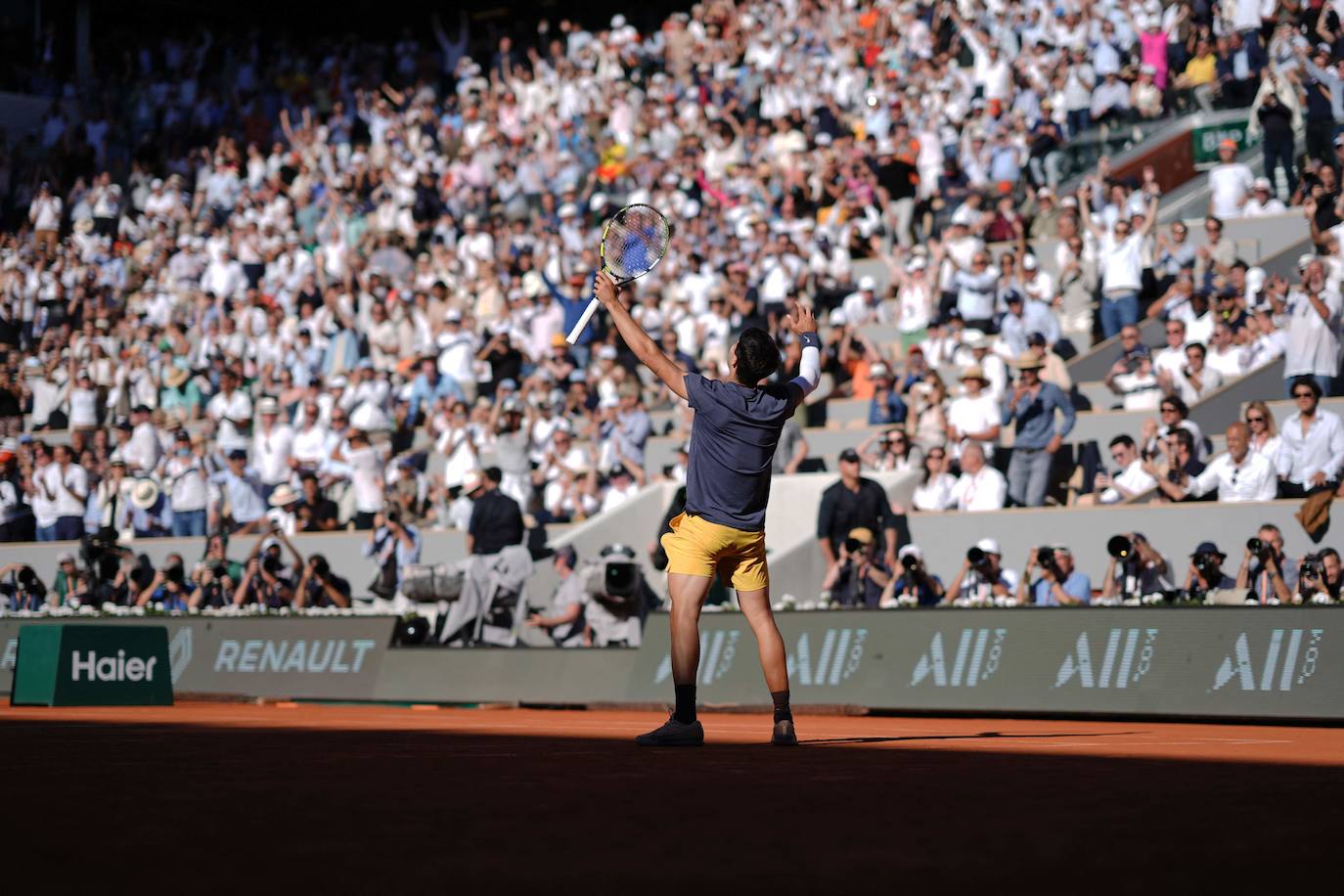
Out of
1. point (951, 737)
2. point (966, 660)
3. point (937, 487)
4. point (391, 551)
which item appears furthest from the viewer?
point (391, 551)

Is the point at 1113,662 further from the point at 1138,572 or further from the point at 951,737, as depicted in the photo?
the point at 951,737

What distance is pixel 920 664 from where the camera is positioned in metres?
15.4

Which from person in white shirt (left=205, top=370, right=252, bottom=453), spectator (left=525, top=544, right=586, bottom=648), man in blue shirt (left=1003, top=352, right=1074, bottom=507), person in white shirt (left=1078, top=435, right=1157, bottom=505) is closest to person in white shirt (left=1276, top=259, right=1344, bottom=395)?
person in white shirt (left=1078, top=435, right=1157, bottom=505)

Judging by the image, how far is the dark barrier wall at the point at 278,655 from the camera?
18812mm

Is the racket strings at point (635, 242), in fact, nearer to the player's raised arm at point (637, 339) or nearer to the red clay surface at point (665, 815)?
the player's raised arm at point (637, 339)

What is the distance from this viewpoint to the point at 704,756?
29.2 ft

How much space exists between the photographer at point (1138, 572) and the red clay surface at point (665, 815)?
19.2 ft

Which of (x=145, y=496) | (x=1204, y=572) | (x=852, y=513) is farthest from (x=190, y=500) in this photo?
(x=1204, y=572)

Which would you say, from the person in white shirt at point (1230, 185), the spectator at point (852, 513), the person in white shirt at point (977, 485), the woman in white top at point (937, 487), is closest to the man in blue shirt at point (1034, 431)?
the person in white shirt at point (977, 485)

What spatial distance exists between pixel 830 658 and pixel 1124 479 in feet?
13.0

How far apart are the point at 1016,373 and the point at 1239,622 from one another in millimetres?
6101

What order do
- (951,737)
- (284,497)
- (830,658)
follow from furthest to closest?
(284,497)
(830,658)
(951,737)

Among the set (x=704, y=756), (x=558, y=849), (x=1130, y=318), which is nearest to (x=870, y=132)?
(x=1130, y=318)

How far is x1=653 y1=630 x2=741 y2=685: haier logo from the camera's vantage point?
16406 millimetres
